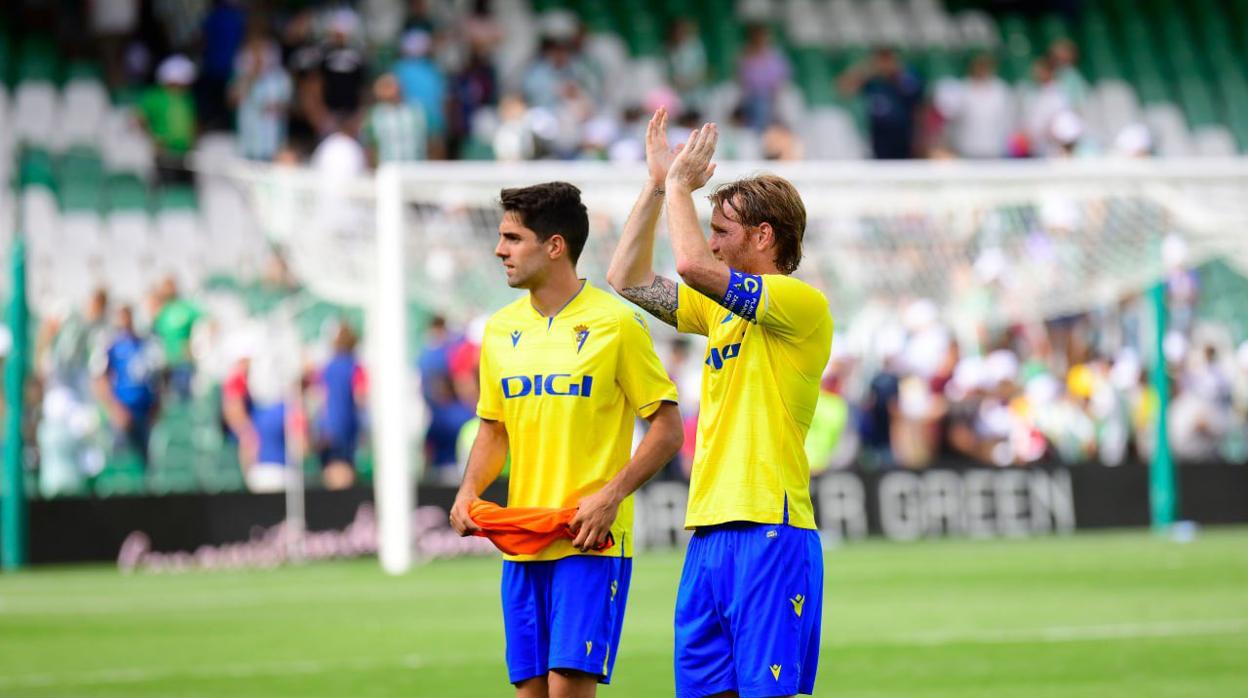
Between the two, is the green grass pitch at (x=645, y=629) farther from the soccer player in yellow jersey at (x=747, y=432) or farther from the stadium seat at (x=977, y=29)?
the stadium seat at (x=977, y=29)

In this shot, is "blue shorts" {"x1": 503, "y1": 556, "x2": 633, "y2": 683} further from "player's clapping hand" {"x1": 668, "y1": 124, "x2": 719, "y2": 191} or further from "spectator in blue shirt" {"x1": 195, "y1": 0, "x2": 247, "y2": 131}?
"spectator in blue shirt" {"x1": 195, "y1": 0, "x2": 247, "y2": 131}

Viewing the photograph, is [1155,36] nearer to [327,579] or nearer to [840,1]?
[840,1]

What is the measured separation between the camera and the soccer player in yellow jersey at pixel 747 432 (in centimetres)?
541

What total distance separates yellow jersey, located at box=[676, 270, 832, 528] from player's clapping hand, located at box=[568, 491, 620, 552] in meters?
0.32

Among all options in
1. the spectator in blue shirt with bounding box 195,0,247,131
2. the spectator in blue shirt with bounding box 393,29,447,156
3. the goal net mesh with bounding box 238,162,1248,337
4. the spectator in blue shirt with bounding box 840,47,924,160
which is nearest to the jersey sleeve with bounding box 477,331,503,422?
the goal net mesh with bounding box 238,162,1248,337

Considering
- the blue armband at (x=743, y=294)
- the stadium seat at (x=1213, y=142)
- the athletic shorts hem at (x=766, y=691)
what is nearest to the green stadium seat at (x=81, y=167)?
the stadium seat at (x=1213, y=142)

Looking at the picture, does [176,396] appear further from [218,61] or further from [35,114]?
[218,61]

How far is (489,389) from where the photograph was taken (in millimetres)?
6184

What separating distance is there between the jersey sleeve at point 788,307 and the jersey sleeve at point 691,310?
1.12 feet

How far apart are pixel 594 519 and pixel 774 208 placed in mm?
1101

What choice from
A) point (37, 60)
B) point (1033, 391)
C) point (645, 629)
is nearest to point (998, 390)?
point (1033, 391)

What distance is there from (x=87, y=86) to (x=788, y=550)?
19172 mm

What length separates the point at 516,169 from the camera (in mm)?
17109

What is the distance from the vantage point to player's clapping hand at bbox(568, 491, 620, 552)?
19.1 feet
